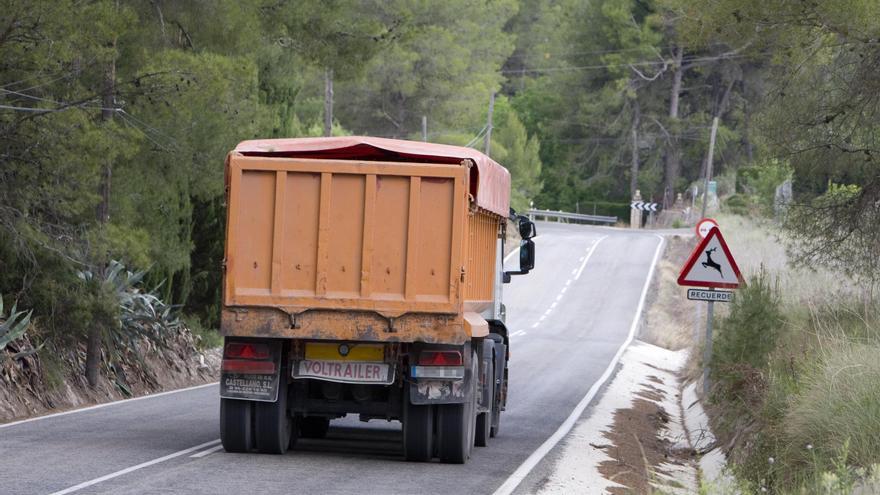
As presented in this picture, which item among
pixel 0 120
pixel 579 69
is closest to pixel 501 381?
pixel 0 120

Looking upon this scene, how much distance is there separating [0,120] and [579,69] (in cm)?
6402

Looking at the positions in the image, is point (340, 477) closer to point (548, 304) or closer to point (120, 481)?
point (120, 481)

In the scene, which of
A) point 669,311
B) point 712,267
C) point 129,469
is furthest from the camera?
point 669,311

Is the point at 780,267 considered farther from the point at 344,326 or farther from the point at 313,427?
the point at 344,326

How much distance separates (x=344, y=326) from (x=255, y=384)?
103cm

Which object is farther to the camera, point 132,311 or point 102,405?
point 132,311

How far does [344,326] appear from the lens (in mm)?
11750

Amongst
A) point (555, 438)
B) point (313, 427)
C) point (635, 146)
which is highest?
point (635, 146)

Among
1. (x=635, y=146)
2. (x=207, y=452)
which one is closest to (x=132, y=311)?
(x=207, y=452)

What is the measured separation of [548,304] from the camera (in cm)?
4741

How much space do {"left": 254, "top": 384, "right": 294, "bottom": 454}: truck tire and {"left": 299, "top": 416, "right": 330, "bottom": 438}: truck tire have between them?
2.05 meters

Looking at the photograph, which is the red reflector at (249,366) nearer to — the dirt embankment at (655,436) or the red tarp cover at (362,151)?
the red tarp cover at (362,151)

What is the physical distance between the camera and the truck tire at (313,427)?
14.5 metres

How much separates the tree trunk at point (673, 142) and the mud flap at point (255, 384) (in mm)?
64796
